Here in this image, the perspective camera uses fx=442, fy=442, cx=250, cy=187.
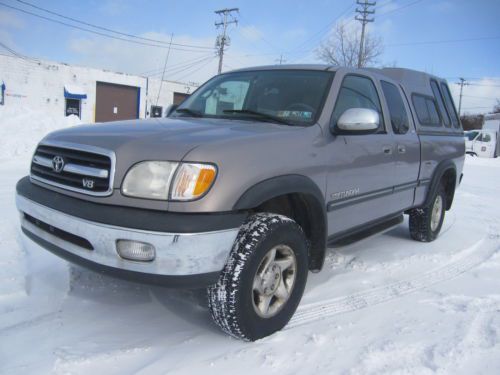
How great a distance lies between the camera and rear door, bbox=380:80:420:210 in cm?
417

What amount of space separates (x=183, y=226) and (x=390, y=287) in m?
2.27

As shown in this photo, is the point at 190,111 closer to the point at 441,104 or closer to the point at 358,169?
the point at 358,169

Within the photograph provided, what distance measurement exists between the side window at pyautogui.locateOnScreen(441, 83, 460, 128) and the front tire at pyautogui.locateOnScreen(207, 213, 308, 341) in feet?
12.9

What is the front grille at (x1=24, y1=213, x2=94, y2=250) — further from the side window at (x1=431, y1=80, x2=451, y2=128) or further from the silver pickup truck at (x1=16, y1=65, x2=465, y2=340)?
the side window at (x1=431, y1=80, x2=451, y2=128)

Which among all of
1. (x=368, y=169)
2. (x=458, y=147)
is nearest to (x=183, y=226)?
(x=368, y=169)

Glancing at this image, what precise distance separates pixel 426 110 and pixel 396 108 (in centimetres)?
96

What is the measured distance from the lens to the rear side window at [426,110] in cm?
487

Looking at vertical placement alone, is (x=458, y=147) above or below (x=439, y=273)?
above

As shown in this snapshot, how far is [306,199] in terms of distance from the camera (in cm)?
298

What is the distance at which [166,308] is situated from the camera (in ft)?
10.5

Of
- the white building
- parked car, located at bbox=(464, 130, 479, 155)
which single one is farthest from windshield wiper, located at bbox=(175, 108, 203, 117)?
the white building

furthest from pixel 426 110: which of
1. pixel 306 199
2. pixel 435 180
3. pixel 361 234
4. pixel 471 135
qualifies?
pixel 471 135

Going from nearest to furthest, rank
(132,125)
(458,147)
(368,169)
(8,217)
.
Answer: (132,125)
(368,169)
(8,217)
(458,147)

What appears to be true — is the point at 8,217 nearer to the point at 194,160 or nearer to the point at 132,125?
the point at 132,125
